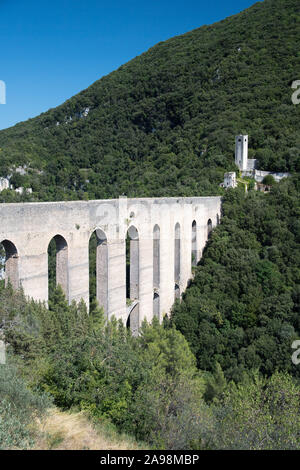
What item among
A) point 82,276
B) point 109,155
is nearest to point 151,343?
point 82,276

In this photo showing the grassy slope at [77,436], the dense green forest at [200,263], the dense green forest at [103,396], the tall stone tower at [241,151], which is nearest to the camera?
the grassy slope at [77,436]

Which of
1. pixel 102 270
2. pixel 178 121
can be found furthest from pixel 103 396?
pixel 178 121

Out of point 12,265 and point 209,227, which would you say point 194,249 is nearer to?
point 209,227

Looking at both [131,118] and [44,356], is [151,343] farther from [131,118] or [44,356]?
[131,118]

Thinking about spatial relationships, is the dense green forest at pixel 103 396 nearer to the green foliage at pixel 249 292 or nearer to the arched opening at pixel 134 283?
the green foliage at pixel 249 292

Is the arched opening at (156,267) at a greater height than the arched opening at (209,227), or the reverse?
the arched opening at (209,227)

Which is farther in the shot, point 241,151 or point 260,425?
point 241,151

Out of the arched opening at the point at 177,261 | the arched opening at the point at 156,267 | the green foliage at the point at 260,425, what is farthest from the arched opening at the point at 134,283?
the green foliage at the point at 260,425
